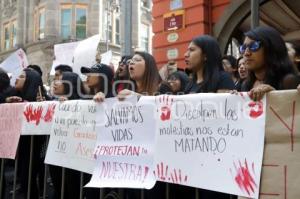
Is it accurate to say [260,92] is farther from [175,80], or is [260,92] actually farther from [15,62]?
[15,62]

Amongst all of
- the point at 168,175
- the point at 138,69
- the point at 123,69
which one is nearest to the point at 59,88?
the point at 123,69

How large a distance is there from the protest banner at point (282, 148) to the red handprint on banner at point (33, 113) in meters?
2.63

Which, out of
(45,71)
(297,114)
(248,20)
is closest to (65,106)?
(297,114)

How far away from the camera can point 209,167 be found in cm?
315

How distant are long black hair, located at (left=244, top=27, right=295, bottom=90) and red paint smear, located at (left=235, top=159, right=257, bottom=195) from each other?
64 centimetres

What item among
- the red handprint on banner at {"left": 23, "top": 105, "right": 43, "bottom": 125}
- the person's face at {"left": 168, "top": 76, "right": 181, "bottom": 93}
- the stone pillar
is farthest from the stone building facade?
the red handprint on banner at {"left": 23, "top": 105, "right": 43, "bottom": 125}

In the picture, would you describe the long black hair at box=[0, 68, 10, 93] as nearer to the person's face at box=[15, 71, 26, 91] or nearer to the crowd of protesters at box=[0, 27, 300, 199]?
the crowd of protesters at box=[0, 27, 300, 199]

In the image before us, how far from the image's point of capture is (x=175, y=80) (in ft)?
19.3

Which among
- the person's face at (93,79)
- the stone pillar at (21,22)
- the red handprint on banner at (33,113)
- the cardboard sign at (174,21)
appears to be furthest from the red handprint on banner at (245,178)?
the stone pillar at (21,22)

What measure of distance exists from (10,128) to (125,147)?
187 centimetres

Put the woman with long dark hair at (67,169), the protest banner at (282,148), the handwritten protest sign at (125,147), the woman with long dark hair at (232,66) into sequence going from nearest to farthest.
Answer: the protest banner at (282,148) → the handwritten protest sign at (125,147) → the woman with long dark hair at (67,169) → the woman with long dark hair at (232,66)

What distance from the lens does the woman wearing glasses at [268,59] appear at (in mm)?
3109

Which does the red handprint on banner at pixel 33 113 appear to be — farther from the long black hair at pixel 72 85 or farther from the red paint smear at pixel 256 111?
the red paint smear at pixel 256 111

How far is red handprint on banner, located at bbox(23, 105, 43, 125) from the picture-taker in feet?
15.4
